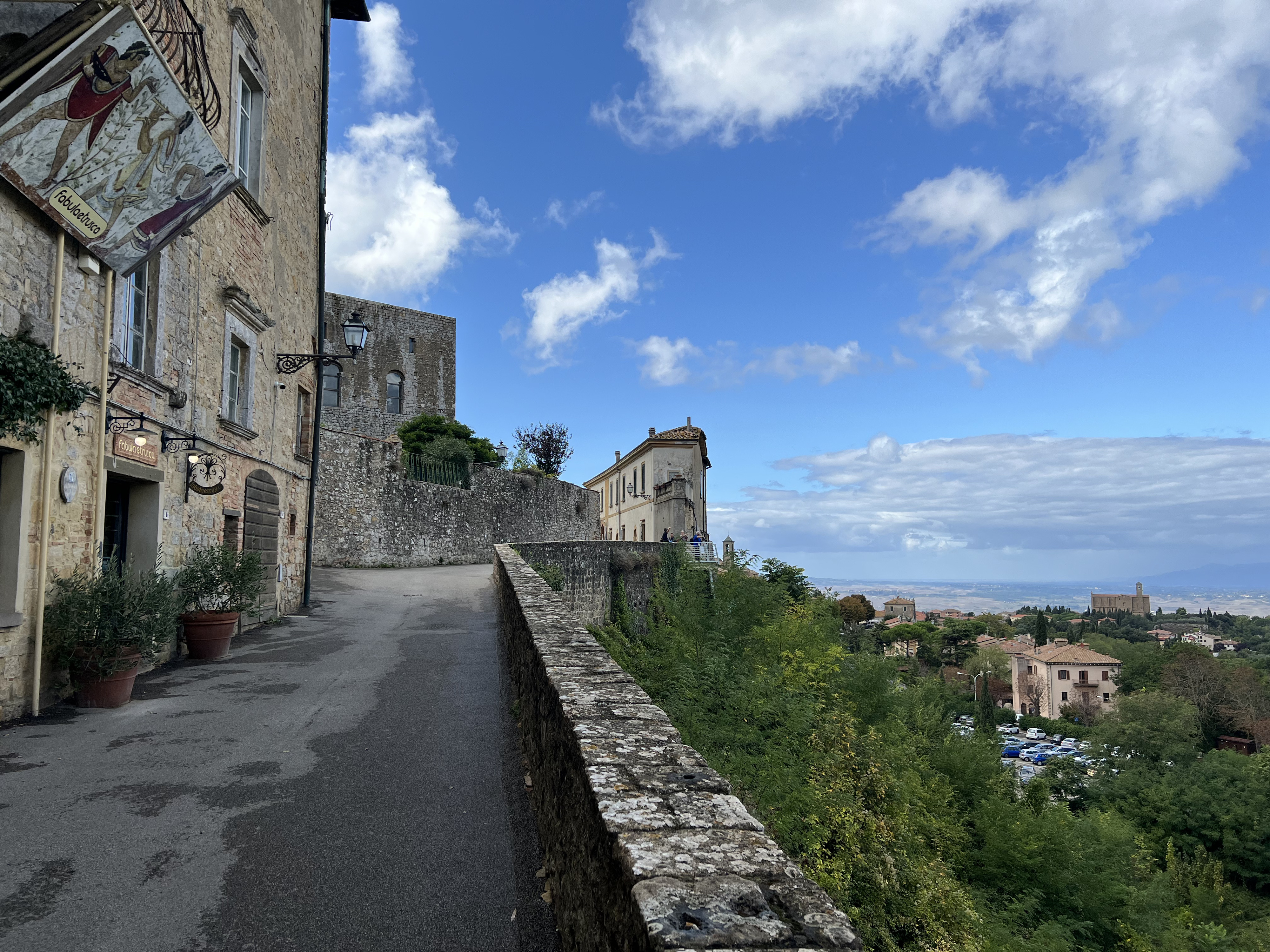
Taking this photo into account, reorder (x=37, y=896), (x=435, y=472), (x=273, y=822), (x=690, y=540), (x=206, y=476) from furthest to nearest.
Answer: (x=690, y=540) → (x=435, y=472) → (x=206, y=476) → (x=273, y=822) → (x=37, y=896)

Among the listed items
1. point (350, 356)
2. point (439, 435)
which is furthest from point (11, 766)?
point (439, 435)

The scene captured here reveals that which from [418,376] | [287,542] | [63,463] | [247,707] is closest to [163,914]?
[247,707]

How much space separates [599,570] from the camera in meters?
23.4

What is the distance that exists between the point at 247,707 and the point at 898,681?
1476cm

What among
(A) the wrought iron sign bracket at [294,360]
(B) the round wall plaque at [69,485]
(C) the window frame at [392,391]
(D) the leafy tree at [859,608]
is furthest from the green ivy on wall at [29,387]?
(D) the leafy tree at [859,608]

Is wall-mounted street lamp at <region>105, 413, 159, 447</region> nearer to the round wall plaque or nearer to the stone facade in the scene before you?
the round wall plaque

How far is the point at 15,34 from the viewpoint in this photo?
19.0 feet

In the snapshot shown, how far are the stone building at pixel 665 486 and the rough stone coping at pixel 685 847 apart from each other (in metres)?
31.8

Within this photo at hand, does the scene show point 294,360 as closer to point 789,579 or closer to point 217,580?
point 217,580

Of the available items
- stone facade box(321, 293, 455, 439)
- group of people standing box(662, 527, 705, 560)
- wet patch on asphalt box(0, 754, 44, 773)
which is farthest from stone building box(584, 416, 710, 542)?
wet patch on asphalt box(0, 754, 44, 773)

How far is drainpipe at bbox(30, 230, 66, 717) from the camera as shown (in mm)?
6250

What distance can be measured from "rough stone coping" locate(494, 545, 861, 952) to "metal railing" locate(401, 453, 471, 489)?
21593mm

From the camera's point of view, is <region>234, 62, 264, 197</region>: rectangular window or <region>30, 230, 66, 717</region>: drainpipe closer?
<region>30, 230, 66, 717</region>: drainpipe

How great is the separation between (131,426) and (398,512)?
610 inches
